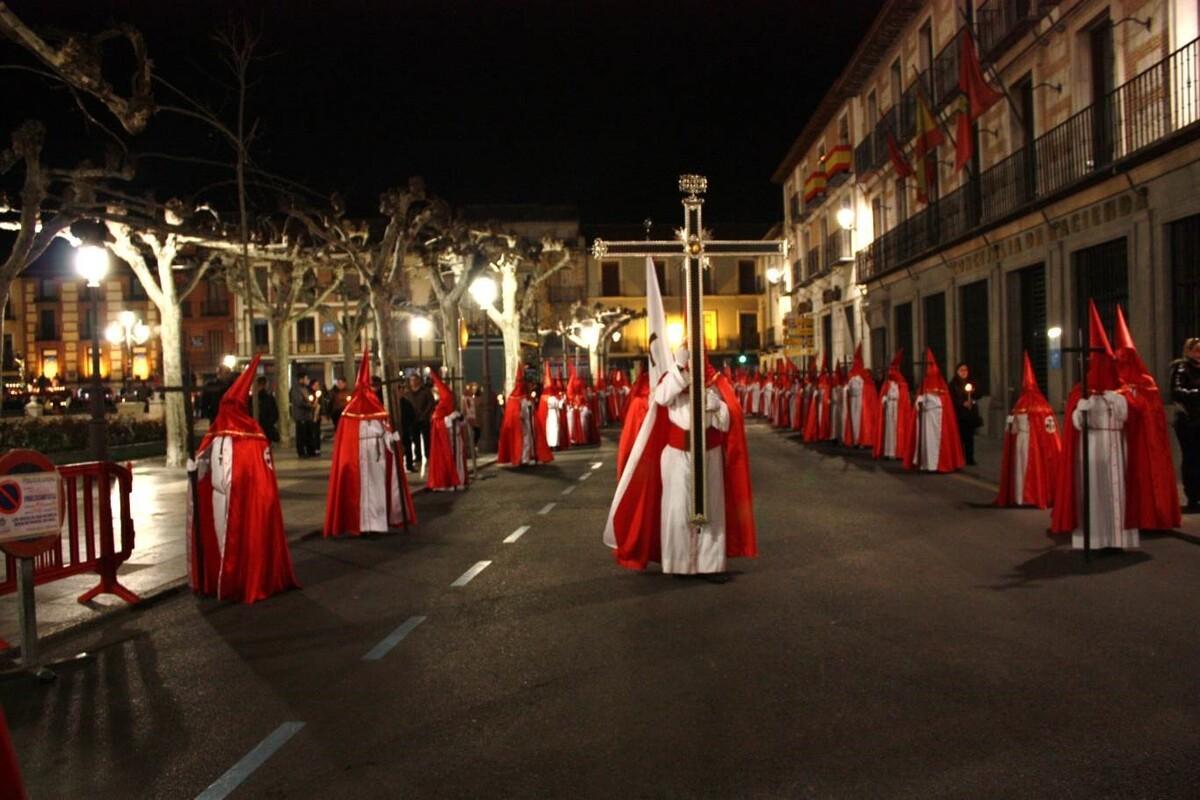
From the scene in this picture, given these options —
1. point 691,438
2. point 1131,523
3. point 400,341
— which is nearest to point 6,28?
point 691,438

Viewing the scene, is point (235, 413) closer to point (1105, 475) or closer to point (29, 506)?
point (29, 506)

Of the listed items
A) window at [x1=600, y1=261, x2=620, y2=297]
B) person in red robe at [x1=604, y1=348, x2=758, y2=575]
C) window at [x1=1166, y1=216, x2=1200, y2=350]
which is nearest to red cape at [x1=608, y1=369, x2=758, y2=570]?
person in red robe at [x1=604, y1=348, x2=758, y2=575]

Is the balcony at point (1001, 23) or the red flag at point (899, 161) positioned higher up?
the balcony at point (1001, 23)

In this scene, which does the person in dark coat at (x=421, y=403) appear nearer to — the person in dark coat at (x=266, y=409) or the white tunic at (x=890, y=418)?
the person in dark coat at (x=266, y=409)

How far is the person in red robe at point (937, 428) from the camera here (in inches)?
759

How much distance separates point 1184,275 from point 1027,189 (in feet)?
24.4

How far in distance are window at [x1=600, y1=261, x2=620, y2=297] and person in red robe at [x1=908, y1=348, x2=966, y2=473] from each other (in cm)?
6350

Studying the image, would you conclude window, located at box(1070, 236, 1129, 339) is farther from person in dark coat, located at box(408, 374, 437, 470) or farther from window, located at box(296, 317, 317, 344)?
A: window, located at box(296, 317, 317, 344)

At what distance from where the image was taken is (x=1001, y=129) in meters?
27.3

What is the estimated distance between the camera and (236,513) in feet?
29.7

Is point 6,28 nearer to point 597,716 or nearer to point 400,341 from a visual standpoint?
point 597,716

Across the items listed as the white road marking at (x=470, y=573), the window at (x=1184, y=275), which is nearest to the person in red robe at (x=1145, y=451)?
the white road marking at (x=470, y=573)

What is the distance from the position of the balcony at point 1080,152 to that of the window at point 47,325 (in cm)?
6268

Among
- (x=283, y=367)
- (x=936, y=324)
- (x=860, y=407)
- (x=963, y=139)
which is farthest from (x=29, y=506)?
(x=936, y=324)
